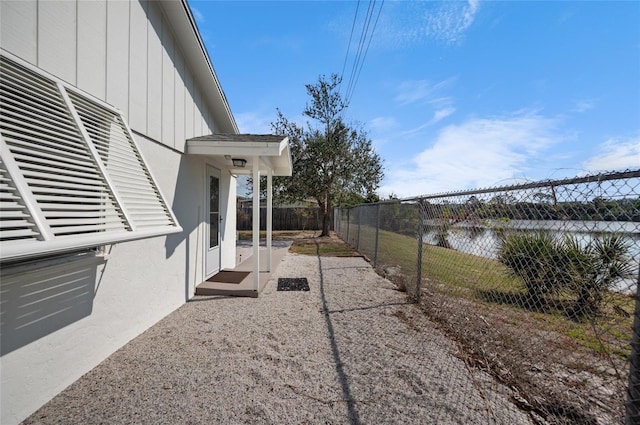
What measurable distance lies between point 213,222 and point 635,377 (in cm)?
643

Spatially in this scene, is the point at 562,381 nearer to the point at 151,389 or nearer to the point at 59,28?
the point at 151,389

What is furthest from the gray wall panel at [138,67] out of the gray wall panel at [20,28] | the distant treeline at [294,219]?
the distant treeline at [294,219]

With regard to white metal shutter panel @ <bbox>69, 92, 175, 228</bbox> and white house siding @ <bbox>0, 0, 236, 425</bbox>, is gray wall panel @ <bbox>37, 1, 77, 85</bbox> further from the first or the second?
white metal shutter panel @ <bbox>69, 92, 175, 228</bbox>

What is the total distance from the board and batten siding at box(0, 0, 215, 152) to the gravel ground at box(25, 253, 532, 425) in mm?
2739

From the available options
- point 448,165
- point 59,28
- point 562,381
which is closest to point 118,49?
point 59,28

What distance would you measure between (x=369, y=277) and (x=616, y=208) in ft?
17.5

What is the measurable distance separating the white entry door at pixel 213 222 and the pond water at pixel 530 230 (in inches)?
176

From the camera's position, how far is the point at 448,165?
1000cm

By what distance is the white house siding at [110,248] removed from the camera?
7.01 ft

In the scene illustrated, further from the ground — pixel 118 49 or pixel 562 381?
pixel 118 49

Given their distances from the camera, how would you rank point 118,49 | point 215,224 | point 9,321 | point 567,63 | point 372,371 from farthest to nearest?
point 215,224 → point 567,63 → point 118,49 → point 372,371 → point 9,321

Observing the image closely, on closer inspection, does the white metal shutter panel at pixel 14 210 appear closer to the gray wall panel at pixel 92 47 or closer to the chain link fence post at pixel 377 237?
the gray wall panel at pixel 92 47

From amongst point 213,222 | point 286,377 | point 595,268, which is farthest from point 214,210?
point 595,268

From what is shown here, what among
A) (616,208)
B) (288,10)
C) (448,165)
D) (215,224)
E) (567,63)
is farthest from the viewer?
(448,165)
